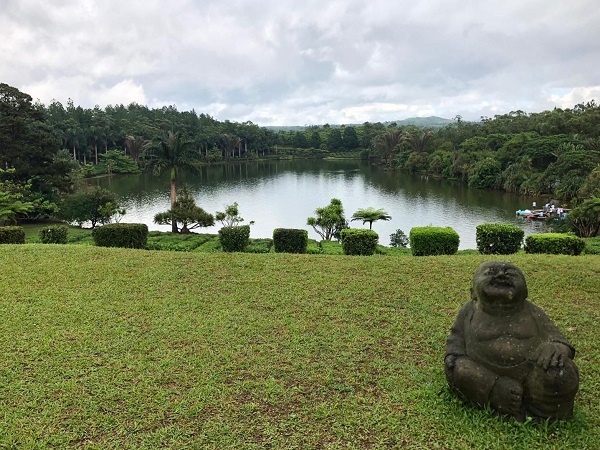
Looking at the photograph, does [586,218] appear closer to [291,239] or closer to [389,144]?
[291,239]

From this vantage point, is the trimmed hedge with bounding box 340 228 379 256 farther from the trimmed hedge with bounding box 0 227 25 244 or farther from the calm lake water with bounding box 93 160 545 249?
the calm lake water with bounding box 93 160 545 249

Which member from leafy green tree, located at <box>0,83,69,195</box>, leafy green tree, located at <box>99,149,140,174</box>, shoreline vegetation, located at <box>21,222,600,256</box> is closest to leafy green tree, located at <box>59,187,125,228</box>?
leafy green tree, located at <box>0,83,69,195</box>

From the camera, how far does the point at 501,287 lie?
3.57 m

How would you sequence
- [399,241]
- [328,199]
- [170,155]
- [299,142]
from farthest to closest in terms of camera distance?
[299,142], [328,199], [170,155], [399,241]

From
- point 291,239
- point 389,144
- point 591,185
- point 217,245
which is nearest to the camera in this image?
point 291,239

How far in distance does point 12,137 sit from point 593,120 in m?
44.8

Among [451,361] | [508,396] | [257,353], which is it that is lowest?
[257,353]

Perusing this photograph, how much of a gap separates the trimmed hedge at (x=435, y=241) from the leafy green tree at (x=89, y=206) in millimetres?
16228

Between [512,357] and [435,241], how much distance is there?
717 cm

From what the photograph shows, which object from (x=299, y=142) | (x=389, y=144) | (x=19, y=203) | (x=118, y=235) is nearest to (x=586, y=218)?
(x=118, y=235)

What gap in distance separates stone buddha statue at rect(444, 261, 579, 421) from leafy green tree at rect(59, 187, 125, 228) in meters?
20.9

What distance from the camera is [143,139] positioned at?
5869 centimetres

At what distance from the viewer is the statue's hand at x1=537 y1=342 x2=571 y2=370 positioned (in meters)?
3.36

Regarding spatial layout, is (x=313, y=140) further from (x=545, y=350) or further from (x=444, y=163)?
(x=545, y=350)
